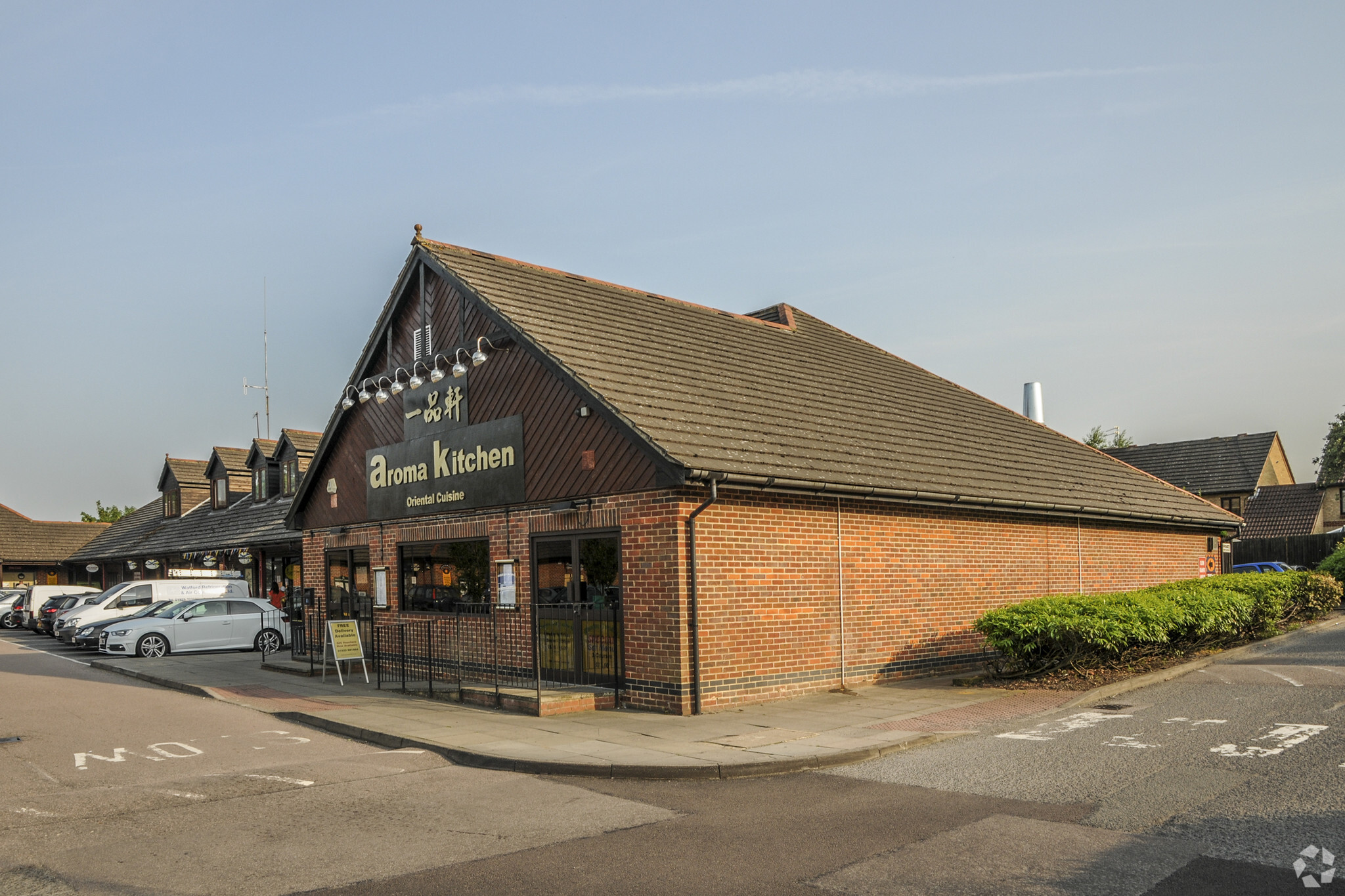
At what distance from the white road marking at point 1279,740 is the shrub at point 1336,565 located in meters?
26.9

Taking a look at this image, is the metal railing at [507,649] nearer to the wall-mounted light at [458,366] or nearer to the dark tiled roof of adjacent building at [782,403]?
the dark tiled roof of adjacent building at [782,403]

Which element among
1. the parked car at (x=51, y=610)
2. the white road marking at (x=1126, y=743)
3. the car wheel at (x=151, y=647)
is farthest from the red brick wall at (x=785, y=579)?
the parked car at (x=51, y=610)

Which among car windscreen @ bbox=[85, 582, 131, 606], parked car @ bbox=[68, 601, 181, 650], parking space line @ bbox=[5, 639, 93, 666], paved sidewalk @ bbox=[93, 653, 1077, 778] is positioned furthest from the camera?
car windscreen @ bbox=[85, 582, 131, 606]

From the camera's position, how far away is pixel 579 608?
1457cm

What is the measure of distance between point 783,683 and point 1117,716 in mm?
4192

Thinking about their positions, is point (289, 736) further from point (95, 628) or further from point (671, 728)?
point (95, 628)

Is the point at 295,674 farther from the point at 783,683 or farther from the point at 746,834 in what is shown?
the point at 746,834

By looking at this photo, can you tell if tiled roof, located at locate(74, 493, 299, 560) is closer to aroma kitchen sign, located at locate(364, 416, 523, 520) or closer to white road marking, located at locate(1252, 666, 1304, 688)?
aroma kitchen sign, located at locate(364, 416, 523, 520)

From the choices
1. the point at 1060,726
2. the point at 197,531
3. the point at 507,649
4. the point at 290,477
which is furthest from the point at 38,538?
the point at 1060,726

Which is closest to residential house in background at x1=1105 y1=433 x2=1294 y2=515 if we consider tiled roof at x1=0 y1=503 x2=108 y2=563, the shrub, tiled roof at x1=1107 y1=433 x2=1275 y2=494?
tiled roof at x1=1107 y1=433 x2=1275 y2=494

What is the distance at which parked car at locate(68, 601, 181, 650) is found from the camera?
84.6 feet

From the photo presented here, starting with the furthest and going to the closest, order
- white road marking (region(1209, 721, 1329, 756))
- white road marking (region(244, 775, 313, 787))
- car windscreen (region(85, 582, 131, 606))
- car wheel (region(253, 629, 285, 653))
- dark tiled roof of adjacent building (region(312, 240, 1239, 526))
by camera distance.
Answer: car windscreen (region(85, 582, 131, 606)) < car wheel (region(253, 629, 285, 653)) < dark tiled roof of adjacent building (region(312, 240, 1239, 526)) < white road marking (region(1209, 721, 1329, 756)) < white road marking (region(244, 775, 313, 787))

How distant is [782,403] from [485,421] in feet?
15.9

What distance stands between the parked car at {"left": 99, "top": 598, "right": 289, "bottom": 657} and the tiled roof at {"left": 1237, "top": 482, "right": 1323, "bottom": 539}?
4593cm
